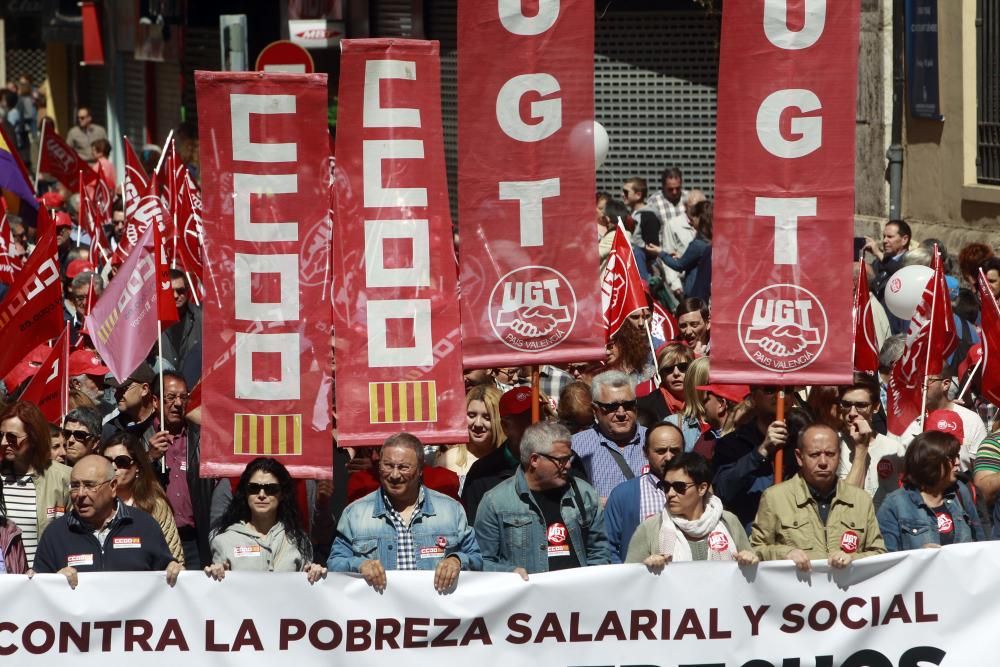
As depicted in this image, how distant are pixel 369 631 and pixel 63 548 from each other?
1306 millimetres

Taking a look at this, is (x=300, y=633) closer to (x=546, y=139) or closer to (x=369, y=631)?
(x=369, y=631)

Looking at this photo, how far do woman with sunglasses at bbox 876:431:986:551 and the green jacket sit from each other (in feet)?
0.43

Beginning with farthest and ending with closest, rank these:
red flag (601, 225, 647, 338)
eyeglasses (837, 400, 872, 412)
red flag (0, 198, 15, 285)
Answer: red flag (0, 198, 15, 285)
red flag (601, 225, 647, 338)
eyeglasses (837, 400, 872, 412)

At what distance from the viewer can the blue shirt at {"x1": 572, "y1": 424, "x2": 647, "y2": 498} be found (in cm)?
903

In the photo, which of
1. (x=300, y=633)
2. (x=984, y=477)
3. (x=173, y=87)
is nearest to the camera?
(x=300, y=633)

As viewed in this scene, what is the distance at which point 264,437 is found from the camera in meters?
8.68

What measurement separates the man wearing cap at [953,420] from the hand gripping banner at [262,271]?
2.96 m

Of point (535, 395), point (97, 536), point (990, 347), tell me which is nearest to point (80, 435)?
point (97, 536)

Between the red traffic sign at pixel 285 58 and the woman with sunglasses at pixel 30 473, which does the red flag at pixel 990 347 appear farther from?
the red traffic sign at pixel 285 58

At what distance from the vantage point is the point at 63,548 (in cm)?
774

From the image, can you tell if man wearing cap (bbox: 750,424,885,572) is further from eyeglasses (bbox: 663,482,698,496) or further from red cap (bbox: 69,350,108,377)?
red cap (bbox: 69,350,108,377)

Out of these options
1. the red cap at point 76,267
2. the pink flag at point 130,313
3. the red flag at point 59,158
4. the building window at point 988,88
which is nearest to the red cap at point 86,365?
the pink flag at point 130,313

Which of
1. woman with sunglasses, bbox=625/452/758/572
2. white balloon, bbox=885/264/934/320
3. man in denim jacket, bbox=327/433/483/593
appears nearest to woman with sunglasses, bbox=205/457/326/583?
man in denim jacket, bbox=327/433/483/593

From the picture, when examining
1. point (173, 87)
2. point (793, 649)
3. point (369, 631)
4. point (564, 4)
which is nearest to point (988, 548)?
point (793, 649)
